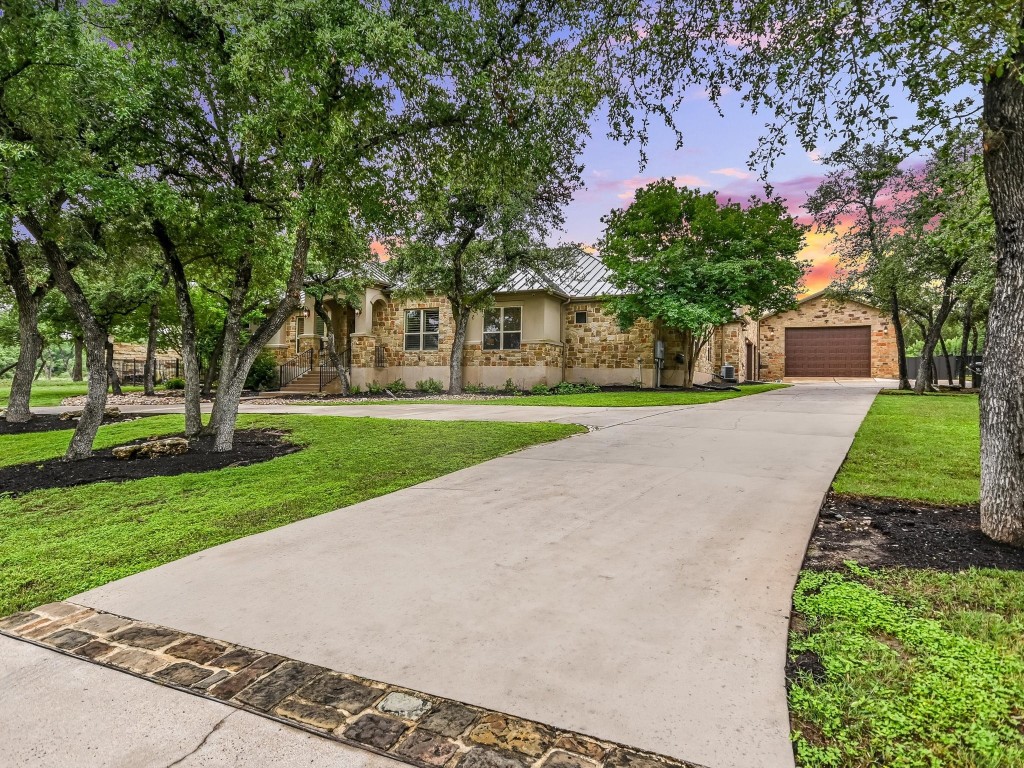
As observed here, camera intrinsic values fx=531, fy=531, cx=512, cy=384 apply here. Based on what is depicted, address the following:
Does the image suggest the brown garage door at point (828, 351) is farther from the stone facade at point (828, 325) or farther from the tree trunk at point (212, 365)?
the tree trunk at point (212, 365)

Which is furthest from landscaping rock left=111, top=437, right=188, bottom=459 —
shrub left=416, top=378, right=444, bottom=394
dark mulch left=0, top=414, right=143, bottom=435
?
shrub left=416, top=378, right=444, bottom=394

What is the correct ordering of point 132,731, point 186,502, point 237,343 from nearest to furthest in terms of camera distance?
point 132,731
point 186,502
point 237,343

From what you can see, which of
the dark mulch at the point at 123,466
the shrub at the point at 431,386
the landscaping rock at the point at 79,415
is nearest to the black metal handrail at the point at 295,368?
the shrub at the point at 431,386

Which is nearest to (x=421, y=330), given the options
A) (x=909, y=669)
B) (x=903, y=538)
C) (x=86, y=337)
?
(x=86, y=337)

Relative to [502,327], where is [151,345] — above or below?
below

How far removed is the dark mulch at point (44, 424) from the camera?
387 inches

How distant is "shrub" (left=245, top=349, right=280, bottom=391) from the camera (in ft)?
64.3

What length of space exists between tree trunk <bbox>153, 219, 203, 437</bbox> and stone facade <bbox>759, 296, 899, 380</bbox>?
1106 inches

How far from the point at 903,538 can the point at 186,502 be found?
5.41 m

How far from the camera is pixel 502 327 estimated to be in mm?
19484

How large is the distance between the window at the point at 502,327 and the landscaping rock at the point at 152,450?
13.3m

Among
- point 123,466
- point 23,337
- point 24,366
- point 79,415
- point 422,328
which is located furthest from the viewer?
point 422,328

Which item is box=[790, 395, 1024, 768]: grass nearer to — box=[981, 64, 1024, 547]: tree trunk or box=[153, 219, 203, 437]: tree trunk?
box=[981, 64, 1024, 547]: tree trunk

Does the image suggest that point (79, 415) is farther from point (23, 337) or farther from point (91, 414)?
point (91, 414)
